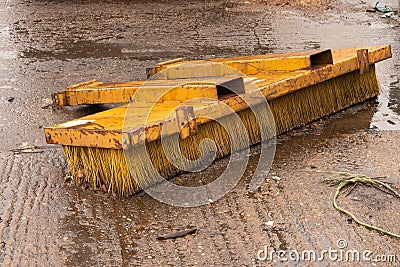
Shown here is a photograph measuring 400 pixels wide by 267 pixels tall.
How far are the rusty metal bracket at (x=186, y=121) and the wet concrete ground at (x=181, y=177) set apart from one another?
0.31 metres

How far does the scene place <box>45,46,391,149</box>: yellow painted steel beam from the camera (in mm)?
3613

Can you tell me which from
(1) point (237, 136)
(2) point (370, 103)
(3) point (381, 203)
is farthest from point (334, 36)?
(3) point (381, 203)

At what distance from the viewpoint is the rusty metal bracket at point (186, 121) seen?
380 cm

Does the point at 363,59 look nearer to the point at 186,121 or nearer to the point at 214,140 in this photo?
the point at 214,140

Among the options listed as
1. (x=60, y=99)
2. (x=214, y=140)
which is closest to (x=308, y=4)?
(x=60, y=99)

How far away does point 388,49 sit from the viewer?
5.40 meters

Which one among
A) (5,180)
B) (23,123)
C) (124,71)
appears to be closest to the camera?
(5,180)

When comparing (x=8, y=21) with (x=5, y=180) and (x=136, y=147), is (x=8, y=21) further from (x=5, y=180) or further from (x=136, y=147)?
(x=136, y=147)

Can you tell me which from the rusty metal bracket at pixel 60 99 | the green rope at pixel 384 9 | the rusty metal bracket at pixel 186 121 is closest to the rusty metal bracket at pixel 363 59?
the rusty metal bracket at pixel 186 121

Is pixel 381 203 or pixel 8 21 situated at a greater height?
pixel 8 21

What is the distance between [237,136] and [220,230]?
44.1 inches

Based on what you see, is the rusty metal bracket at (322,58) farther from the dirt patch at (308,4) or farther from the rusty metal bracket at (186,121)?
the dirt patch at (308,4)

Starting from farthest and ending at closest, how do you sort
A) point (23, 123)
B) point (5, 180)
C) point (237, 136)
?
point (23, 123) → point (237, 136) → point (5, 180)

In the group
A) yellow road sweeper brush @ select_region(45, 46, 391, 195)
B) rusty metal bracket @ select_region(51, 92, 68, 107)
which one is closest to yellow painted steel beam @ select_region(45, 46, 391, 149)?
yellow road sweeper brush @ select_region(45, 46, 391, 195)
